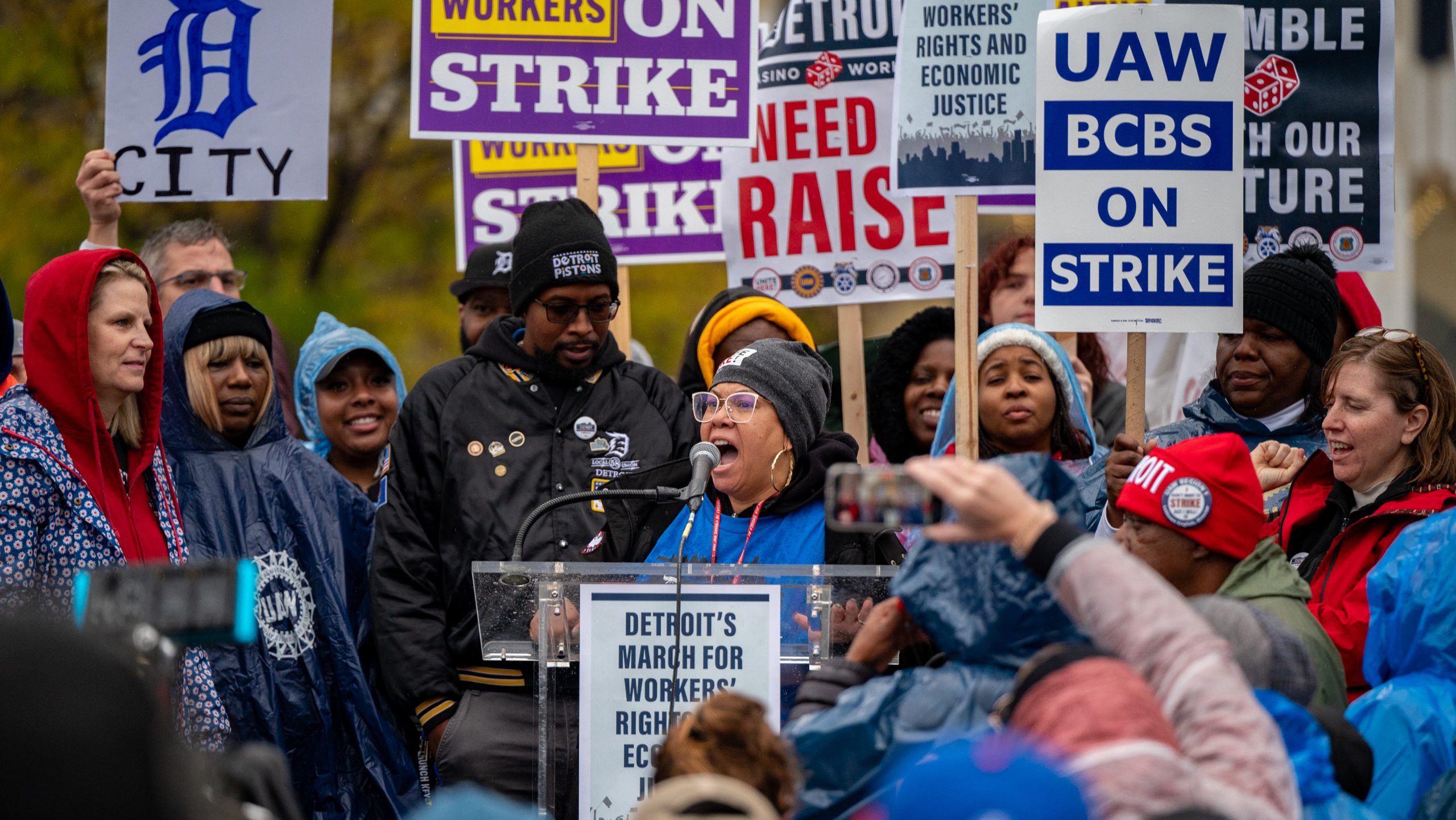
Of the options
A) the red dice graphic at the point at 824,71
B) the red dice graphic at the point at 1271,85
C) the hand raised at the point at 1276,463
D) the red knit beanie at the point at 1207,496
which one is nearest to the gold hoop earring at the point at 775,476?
the red knit beanie at the point at 1207,496

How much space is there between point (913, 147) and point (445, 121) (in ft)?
6.43

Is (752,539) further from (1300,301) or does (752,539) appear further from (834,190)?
(834,190)

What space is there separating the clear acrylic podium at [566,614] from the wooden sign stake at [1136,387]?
5.69 feet

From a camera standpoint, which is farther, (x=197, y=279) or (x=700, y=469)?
(x=197, y=279)

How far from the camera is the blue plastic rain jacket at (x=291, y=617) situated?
19.0ft

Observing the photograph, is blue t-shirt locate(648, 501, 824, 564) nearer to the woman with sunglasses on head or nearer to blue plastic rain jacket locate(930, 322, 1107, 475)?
blue plastic rain jacket locate(930, 322, 1107, 475)

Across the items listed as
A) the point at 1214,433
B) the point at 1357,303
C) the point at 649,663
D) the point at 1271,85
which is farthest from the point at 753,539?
the point at 1271,85

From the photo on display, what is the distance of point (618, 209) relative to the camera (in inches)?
326

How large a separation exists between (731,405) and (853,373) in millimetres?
2644

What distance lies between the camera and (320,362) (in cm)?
739

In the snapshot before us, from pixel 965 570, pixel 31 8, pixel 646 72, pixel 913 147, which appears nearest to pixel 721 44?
pixel 646 72

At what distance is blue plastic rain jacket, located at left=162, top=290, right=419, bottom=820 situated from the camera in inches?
228

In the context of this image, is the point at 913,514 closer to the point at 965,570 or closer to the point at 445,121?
the point at 965,570

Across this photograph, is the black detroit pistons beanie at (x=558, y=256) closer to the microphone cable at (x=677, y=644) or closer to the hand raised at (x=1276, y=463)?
the microphone cable at (x=677, y=644)
